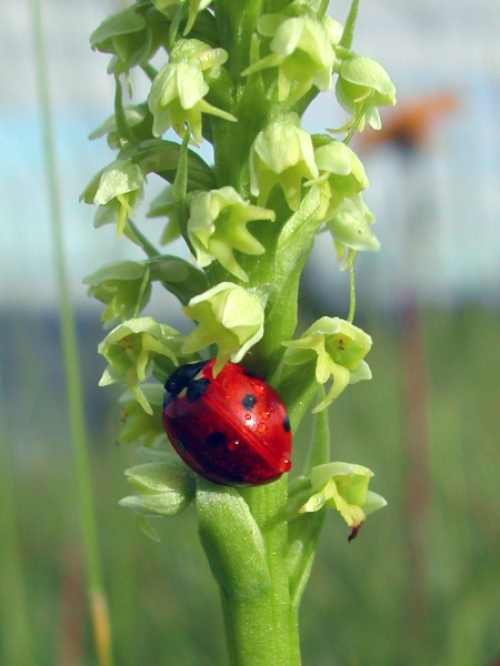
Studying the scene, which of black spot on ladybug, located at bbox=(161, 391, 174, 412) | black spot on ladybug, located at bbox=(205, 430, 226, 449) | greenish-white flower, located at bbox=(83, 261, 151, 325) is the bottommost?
black spot on ladybug, located at bbox=(205, 430, 226, 449)

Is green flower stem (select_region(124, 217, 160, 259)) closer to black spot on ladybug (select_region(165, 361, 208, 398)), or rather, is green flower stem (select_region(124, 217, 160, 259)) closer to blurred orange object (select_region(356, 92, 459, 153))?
black spot on ladybug (select_region(165, 361, 208, 398))

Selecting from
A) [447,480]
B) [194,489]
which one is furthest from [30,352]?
[194,489]

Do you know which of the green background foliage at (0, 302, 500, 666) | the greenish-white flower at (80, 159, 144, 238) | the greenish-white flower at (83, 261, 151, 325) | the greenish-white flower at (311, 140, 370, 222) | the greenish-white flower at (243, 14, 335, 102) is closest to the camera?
the greenish-white flower at (243, 14, 335, 102)

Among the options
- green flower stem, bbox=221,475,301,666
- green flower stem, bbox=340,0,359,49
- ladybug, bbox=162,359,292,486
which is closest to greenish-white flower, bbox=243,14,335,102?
green flower stem, bbox=340,0,359,49

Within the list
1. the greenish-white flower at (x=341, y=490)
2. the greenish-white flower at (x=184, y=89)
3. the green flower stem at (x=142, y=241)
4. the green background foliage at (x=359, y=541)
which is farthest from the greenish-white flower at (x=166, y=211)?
the green background foliage at (x=359, y=541)

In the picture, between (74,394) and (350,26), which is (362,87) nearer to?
(350,26)

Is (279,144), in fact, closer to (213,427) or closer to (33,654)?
(213,427)

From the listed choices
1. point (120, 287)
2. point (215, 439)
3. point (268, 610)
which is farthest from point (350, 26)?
point (268, 610)
